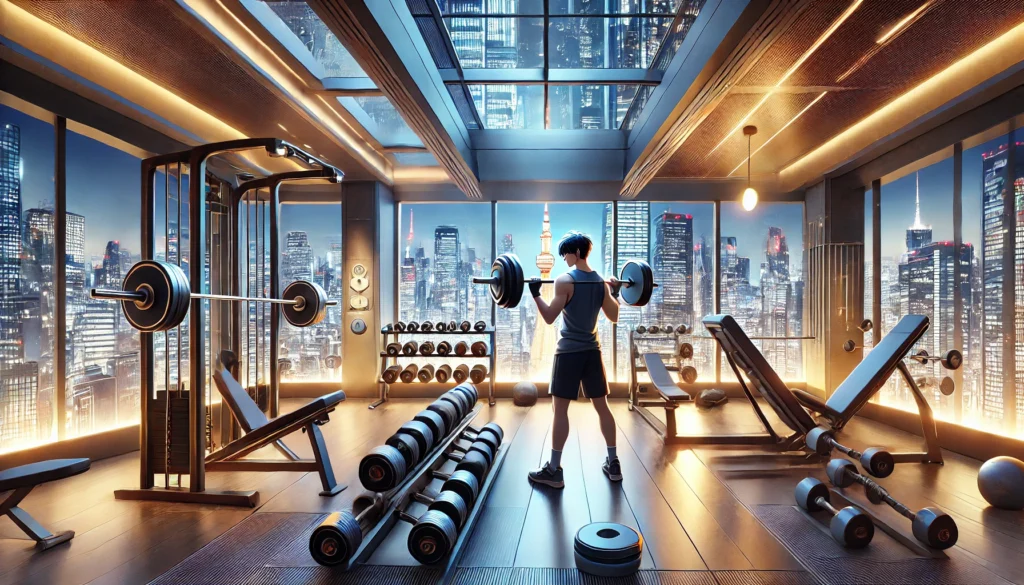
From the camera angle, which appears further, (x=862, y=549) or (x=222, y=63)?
(x=222, y=63)

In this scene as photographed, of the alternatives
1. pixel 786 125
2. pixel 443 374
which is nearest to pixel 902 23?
pixel 786 125

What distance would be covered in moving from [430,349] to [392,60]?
3.40 metres

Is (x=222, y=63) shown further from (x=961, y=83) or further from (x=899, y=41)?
(x=961, y=83)

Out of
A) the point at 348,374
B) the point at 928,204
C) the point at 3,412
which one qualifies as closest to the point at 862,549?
the point at 928,204

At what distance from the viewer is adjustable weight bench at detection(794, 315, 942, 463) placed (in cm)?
336

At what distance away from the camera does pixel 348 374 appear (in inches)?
246

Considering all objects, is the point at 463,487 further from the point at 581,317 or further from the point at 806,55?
the point at 806,55

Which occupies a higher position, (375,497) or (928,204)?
(928,204)

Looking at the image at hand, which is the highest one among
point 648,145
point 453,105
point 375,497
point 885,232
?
point 453,105

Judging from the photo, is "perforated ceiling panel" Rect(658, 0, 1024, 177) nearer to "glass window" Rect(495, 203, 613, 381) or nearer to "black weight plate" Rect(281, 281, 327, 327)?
"glass window" Rect(495, 203, 613, 381)

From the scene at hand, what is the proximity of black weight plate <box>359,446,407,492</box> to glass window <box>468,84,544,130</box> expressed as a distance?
361 cm

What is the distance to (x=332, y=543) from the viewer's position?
2.08 meters

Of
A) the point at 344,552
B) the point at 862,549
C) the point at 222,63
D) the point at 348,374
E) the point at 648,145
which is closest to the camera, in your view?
the point at 344,552

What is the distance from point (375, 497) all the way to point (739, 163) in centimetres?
526
